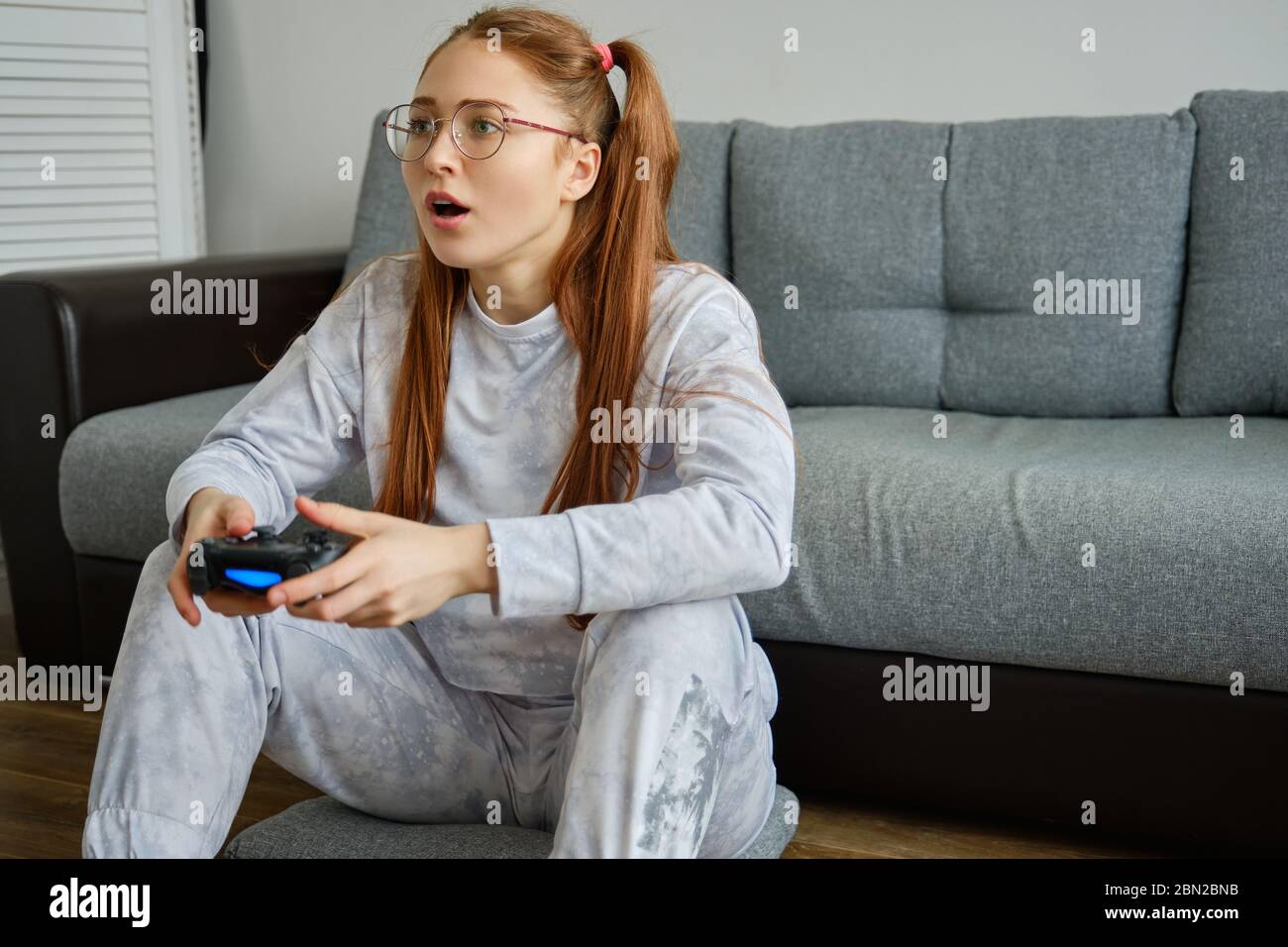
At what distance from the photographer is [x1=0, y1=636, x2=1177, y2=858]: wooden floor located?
1495 mm

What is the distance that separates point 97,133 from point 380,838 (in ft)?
6.63

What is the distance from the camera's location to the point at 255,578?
0.95 m

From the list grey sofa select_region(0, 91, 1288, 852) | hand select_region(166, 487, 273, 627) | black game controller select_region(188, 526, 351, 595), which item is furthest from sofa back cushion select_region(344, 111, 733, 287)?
black game controller select_region(188, 526, 351, 595)

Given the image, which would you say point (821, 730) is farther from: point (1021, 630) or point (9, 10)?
point (9, 10)

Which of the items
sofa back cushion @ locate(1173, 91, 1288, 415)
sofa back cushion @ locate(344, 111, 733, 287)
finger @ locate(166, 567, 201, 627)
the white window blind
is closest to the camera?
finger @ locate(166, 567, 201, 627)

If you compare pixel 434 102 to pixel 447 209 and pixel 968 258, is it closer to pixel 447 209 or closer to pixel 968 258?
pixel 447 209

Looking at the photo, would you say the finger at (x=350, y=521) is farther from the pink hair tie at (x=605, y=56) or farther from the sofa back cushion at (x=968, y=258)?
the sofa back cushion at (x=968, y=258)

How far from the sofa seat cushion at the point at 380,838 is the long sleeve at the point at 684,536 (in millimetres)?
316

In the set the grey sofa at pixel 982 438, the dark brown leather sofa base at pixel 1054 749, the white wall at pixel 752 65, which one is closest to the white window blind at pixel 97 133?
the white wall at pixel 752 65

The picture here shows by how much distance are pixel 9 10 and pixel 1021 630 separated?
2.31 meters

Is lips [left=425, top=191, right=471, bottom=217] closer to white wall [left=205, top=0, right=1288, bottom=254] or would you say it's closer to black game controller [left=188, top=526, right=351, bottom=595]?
black game controller [left=188, top=526, right=351, bottom=595]

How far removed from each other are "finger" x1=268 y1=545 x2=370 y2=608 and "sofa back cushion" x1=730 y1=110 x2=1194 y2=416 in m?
1.18
